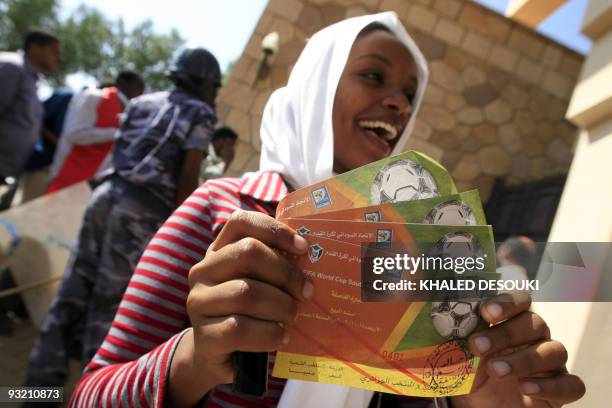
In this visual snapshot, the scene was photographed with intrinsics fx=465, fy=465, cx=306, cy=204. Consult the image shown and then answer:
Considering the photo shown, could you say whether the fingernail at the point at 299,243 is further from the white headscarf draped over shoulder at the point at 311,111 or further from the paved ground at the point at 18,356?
the paved ground at the point at 18,356

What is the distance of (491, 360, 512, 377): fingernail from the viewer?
696mm

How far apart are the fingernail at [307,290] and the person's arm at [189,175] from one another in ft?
5.64

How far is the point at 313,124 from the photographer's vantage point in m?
1.18

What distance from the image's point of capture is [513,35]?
5.87 metres

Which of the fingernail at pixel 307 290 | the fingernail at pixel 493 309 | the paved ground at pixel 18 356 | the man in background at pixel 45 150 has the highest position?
the fingernail at pixel 493 309

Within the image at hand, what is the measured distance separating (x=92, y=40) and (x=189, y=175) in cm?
2634

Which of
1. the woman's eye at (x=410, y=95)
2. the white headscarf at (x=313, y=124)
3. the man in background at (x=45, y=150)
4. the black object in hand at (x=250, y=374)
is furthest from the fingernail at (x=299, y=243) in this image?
the man in background at (x=45, y=150)

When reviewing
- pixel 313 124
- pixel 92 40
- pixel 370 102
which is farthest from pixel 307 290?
pixel 92 40

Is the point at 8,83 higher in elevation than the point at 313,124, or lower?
lower

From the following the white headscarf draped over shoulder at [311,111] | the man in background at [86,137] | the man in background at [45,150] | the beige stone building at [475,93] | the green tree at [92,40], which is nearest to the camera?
the white headscarf draped over shoulder at [311,111]

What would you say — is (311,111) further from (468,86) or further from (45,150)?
(468,86)

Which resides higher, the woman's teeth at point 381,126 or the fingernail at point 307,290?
the woman's teeth at point 381,126

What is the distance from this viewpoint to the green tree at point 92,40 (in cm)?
2139

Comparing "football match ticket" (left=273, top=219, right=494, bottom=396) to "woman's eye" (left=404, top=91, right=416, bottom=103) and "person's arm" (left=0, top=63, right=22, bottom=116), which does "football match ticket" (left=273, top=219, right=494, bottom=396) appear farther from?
"person's arm" (left=0, top=63, right=22, bottom=116)
